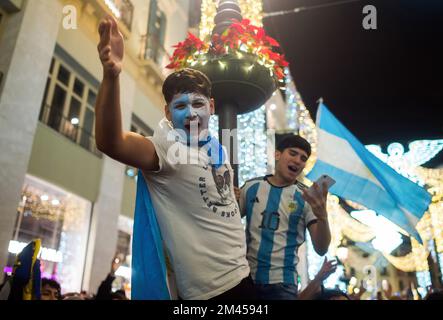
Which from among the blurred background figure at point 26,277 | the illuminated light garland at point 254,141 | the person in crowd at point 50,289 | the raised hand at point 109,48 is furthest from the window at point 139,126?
the raised hand at point 109,48

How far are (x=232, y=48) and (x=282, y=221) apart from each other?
132cm

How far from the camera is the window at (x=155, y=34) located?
12.8 meters

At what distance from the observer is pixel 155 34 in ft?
43.7

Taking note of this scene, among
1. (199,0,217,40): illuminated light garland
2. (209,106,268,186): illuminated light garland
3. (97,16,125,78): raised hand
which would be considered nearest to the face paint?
(97,16,125,78): raised hand

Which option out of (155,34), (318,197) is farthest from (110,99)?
(155,34)

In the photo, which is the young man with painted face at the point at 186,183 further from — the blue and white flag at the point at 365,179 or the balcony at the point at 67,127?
the balcony at the point at 67,127

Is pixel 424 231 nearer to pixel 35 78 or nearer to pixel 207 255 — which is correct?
pixel 35 78

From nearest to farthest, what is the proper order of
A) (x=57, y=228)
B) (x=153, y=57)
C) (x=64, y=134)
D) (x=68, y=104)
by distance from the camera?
1. (x=64, y=134)
2. (x=57, y=228)
3. (x=68, y=104)
4. (x=153, y=57)

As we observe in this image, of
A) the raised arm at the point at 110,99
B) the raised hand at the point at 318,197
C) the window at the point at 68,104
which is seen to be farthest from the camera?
the window at the point at 68,104

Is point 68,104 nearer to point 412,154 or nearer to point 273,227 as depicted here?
point 273,227

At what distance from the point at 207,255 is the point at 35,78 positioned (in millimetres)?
7607
